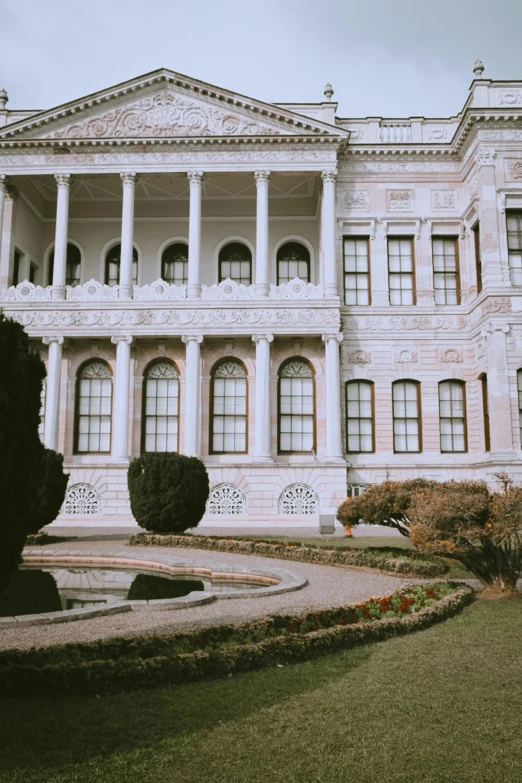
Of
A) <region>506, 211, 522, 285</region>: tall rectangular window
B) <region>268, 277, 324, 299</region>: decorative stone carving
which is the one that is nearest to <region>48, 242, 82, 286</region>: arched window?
<region>268, 277, 324, 299</region>: decorative stone carving

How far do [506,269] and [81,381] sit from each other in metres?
15.5

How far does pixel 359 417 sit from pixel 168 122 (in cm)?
1269

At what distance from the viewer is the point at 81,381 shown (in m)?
27.1

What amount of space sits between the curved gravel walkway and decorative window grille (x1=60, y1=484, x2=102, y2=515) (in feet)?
32.0

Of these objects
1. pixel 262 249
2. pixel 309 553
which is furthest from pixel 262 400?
pixel 309 553

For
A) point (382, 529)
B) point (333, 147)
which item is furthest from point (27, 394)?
point (333, 147)

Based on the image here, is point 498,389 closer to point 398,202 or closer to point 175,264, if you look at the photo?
point 398,202

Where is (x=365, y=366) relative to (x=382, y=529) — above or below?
above

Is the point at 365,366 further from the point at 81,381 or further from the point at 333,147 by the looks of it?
the point at 81,381

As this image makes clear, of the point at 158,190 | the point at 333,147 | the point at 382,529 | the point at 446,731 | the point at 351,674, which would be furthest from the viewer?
the point at 158,190

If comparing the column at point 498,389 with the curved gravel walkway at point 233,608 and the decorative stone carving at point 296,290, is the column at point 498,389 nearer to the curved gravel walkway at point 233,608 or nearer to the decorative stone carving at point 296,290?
the decorative stone carving at point 296,290

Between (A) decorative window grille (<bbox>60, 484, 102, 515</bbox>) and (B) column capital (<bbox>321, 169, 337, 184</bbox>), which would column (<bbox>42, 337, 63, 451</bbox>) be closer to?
(A) decorative window grille (<bbox>60, 484, 102, 515</bbox>)

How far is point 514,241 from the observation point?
1003 inches

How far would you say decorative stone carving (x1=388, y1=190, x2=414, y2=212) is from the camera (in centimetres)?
2762
